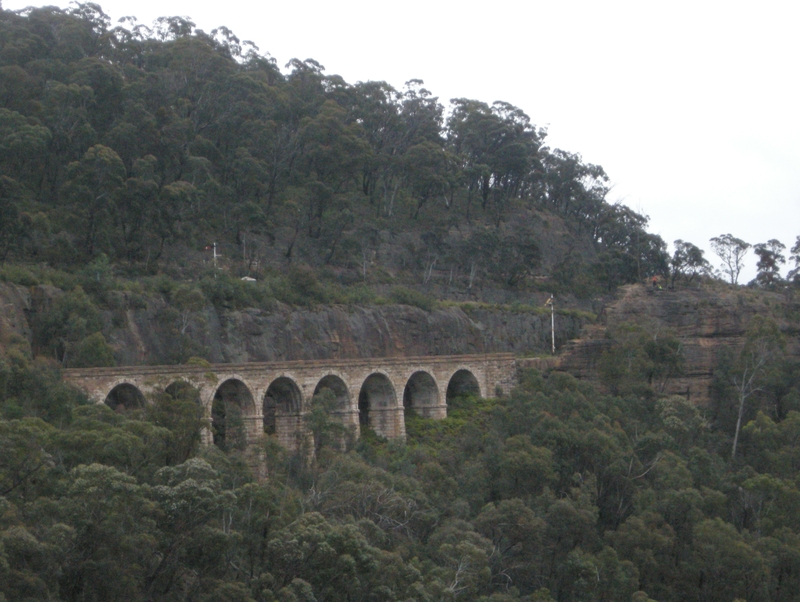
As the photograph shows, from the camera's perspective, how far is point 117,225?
5488 centimetres

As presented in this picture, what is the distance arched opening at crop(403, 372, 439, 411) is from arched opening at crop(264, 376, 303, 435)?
24.0ft

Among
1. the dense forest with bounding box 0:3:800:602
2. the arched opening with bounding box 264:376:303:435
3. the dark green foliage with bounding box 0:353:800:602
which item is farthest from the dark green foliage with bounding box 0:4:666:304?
the dark green foliage with bounding box 0:353:800:602

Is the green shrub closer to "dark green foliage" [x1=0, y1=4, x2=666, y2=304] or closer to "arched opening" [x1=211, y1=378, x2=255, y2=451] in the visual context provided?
"dark green foliage" [x1=0, y1=4, x2=666, y2=304]

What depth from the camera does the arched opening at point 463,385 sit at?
174 ft

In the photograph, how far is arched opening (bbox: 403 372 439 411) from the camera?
50719mm

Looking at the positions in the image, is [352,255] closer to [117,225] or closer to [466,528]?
[117,225]

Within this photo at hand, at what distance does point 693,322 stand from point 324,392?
23421 mm

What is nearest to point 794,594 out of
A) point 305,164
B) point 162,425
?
point 162,425

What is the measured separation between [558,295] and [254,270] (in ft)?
82.1

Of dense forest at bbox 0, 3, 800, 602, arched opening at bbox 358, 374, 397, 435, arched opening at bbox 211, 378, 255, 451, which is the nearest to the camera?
dense forest at bbox 0, 3, 800, 602

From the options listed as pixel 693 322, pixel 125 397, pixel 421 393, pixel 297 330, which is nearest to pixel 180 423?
pixel 125 397

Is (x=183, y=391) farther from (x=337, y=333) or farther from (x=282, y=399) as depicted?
(x=337, y=333)

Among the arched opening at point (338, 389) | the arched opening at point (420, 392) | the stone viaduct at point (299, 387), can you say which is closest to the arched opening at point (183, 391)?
the stone viaduct at point (299, 387)

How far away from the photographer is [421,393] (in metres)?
51.2
